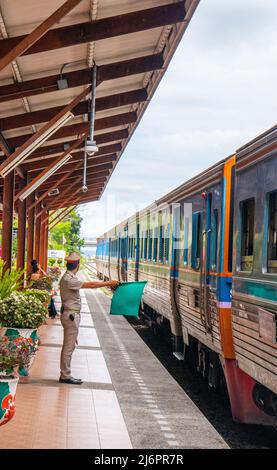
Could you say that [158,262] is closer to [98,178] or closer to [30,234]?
[30,234]

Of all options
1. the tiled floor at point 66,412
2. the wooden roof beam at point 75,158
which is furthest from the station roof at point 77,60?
the tiled floor at point 66,412

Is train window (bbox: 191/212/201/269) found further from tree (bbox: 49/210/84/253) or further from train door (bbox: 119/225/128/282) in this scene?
tree (bbox: 49/210/84/253)

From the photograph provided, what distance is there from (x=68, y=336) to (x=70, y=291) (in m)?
0.60

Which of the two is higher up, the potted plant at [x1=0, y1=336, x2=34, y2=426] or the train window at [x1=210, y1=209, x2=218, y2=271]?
the train window at [x1=210, y1=209, x2=218, y2=271]

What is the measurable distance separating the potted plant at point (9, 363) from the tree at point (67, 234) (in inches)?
1587

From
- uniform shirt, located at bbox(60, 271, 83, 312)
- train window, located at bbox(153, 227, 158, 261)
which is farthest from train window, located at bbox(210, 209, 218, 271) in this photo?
train window, located at bbox(153, 227, 158, 261)

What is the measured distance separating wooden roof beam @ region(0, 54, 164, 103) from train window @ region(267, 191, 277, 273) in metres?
5.41

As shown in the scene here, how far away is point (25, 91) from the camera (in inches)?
428

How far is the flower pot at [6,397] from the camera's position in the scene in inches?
266

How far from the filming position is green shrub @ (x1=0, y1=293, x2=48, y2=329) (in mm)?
9281

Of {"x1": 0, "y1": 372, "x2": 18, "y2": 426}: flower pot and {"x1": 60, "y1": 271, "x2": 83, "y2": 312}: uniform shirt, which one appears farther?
{"x1": 60, "y1": 271, "x2": 83, "y2": 312}: uniform shirt

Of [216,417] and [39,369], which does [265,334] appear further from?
[39,369]

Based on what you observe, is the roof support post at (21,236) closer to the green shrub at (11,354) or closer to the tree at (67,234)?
the green shrub at (11,354)
